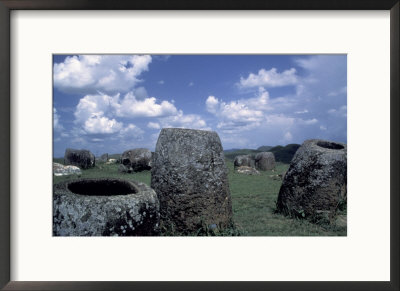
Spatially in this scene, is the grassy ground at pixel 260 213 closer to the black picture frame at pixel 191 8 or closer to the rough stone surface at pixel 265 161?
the black picture frame at pixel 191 8

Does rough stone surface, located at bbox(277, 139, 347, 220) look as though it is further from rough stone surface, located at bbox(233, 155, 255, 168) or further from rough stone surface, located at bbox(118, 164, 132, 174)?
rough stone surface, located at bbox(233, 155, 255, 168)

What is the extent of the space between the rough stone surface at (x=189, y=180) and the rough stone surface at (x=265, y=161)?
36.1 feet

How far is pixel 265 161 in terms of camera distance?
16.4 metres

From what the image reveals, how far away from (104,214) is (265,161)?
13.2 meters

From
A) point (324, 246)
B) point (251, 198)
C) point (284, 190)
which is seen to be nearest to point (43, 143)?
point (324, 246)

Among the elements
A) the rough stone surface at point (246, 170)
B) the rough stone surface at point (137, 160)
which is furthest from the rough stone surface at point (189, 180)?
the rough stone surface at point (246, 170)

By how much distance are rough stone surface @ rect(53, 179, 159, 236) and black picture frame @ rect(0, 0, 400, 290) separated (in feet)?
2.87

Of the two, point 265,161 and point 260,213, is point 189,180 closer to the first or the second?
point 260,213

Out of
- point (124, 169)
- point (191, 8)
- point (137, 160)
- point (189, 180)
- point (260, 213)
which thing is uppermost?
point (191, 8)

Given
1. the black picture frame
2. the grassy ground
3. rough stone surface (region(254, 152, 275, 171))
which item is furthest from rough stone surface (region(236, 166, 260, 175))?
the black picture frame

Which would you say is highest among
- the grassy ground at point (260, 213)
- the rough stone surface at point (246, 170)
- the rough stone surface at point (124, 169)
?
the rough stone surface at point (124, 169)

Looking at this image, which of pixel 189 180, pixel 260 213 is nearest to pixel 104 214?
pixel 189 180

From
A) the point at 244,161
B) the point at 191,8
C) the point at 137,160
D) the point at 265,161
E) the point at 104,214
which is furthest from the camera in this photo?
the point at 244,161

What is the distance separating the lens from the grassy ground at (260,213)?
6.01 m
